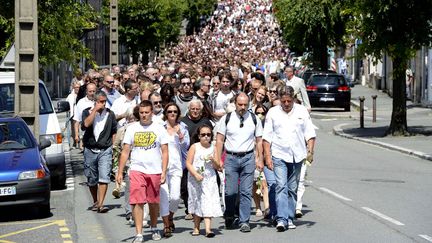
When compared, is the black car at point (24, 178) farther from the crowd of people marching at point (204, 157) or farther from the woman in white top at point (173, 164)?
the woman in white top at point (173, 164)

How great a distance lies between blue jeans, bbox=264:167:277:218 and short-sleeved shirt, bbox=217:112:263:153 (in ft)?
2.47

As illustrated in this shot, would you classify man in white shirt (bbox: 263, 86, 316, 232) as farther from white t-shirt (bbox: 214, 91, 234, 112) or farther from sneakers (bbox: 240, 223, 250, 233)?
white t-shirt (bbox: 214, 91, 234, 112)

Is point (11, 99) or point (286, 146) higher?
point (11, 99)

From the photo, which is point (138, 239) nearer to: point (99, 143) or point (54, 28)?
point (99, 143)

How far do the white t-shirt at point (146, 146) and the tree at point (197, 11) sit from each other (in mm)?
123820

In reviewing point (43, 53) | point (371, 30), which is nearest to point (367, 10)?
point (371, 30)

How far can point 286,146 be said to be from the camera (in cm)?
1426

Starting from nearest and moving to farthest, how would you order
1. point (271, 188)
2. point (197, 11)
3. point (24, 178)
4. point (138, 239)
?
1. point (138, 239)
2. point (271, 188)
3. point (24, 178)
4. point (197, 11)

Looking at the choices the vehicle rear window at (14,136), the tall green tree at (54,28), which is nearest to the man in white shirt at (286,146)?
the vehicle rear window at (14,136)

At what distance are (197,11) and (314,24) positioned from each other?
87.5 meters

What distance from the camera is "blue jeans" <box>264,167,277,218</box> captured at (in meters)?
14.7

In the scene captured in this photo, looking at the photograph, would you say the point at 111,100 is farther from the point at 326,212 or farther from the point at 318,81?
the point at 318,81

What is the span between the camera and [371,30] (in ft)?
104

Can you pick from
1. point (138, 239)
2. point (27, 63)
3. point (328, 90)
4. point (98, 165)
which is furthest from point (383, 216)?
point (328, 90)
